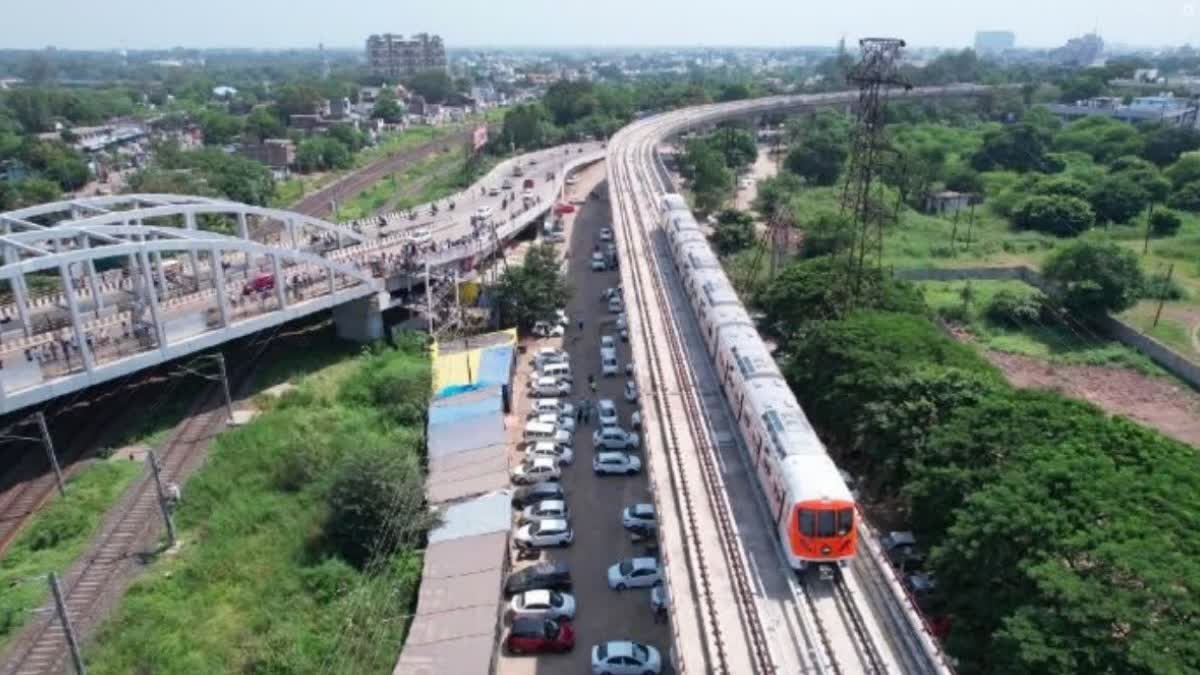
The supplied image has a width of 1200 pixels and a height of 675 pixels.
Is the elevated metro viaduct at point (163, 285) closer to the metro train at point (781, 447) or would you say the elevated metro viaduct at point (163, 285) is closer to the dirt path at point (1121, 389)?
the metro train at point (781, 447)

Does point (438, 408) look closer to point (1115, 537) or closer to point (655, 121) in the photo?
point (1115, 537)

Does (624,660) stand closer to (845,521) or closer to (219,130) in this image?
(845,521)

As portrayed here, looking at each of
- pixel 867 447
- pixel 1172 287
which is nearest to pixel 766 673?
pixel 867 447

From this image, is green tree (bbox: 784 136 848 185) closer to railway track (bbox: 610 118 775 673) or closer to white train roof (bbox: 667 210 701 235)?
white train roof (bbox: 667 210 701 235)

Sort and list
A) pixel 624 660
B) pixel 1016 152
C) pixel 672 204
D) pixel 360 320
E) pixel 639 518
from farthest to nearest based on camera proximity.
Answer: pixel 1016 152 → pixel 672 204 → pixel 360 320 → pixel 639 518 → pixel 624 660

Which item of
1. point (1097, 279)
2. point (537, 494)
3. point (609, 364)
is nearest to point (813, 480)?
point (537, 494)
